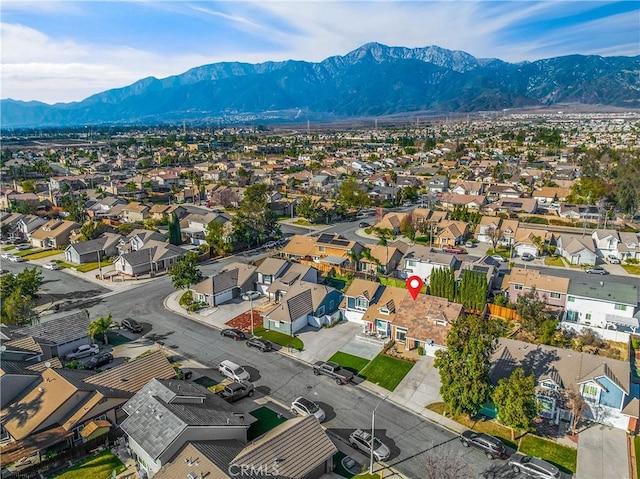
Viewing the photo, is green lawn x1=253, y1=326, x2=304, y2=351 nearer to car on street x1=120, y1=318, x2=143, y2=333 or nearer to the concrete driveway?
car on street x1=120, y1=318, x2=143, y2=333

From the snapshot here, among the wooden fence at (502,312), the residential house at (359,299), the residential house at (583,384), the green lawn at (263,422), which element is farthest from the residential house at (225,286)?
the residential house at (583,384)

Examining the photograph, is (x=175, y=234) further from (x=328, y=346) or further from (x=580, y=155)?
(x=580, y=155)

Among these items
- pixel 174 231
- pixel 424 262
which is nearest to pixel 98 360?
pixel 174 231

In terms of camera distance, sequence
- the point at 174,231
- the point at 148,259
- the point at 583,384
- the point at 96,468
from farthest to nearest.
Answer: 1. the point at 174,231
2. the point at 148,259
3. the point at 583,384
4. the point at 96,468

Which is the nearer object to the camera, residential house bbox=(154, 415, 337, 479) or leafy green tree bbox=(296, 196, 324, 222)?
residential house bbox=(154, 415, 337, 479)

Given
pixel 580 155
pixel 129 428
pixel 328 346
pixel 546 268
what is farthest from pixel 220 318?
pixel 580 155

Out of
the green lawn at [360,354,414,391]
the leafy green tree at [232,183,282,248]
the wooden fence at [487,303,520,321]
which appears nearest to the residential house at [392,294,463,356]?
the green lawn at [360,354,414,391]

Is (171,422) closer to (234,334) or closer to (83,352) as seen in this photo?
(234,334)
